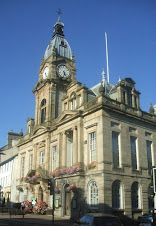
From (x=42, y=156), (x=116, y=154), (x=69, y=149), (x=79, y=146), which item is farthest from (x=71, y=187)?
(x=42, y=156)

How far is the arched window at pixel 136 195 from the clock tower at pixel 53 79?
611 inches

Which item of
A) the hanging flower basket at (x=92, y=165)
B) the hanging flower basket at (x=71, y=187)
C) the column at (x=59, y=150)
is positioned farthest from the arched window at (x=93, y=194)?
the column at (x=59, y=150)

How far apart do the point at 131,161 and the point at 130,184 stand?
8.65 feet

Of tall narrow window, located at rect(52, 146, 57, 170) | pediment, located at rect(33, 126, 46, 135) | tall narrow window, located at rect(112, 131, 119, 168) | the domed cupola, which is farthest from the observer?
the domed cupola

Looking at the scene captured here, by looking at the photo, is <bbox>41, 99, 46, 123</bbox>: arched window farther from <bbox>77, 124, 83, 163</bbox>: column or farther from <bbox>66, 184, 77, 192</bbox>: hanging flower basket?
<bbox>66, 184, 77, 192</bbox>: hanging flower basket

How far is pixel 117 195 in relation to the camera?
86.4 feet

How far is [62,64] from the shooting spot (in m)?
43.2

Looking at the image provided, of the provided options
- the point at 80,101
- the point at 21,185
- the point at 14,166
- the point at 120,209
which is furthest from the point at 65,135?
the point at 14,166

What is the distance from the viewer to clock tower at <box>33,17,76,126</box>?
39719mm

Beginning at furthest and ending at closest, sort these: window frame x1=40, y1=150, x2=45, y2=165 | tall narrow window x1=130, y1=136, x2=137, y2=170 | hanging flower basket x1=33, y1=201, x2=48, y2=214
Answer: window frame x1=40, y1=150, x2=45, y2=165
hanging flower basket x1=33, y1=201, x2=48, y2=214
tall narrow window x1=130, y1=136, x2=137, y2=170

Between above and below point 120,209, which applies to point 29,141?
above

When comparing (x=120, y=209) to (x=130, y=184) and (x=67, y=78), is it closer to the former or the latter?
(x=130, y=184)

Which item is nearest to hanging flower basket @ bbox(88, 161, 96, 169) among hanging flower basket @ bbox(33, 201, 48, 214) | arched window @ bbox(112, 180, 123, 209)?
arched window @ bbox(112, 180, 123, 209)

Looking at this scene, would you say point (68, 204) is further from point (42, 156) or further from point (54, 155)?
point (42, 156)
